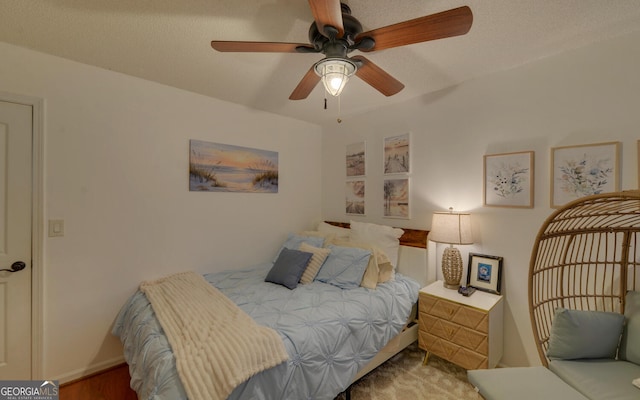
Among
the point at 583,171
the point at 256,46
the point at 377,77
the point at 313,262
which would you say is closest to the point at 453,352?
the point at 313,262

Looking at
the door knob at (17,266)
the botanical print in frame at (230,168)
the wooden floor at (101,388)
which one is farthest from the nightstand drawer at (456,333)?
the door knob at (17,266)

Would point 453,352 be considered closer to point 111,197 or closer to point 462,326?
point 462,326

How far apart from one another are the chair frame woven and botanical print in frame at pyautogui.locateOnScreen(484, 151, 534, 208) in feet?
1.16

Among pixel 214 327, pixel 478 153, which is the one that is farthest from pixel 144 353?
pixel 478 153

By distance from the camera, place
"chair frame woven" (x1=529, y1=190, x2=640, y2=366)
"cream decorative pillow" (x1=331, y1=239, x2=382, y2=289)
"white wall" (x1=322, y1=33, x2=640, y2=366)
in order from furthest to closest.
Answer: "cream decorative pillow" (x1=331, y1=239, x2=382, y2=289) < "white wall" (x1=322, y1=33, x2=640, y2=366) < "chair frame woven" (x1=529, y1=190, x2=640, y2=366)

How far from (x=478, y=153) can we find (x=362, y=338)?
72.2 inches

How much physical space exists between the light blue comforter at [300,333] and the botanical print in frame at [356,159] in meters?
1.39

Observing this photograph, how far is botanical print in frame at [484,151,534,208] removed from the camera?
205 centimetres

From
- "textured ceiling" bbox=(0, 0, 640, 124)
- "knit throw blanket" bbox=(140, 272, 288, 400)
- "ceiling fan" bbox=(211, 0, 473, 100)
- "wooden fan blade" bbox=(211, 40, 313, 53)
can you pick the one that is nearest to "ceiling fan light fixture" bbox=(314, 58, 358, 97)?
"ceiling fan" bbox=(211, 0, 473, 100)

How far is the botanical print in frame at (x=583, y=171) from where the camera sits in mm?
1736

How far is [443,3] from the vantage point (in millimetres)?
1419

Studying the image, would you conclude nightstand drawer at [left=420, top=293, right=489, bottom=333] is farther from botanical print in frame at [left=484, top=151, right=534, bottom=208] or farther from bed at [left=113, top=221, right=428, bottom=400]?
botanical print in frame at [left=484, top=151, right=534, bottom=208]

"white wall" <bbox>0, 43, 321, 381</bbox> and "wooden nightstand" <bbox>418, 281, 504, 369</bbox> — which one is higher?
"white wall" <bbox>0, 43, 321, 381</bbox>

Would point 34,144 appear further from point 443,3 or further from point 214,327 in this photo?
point 443,3
